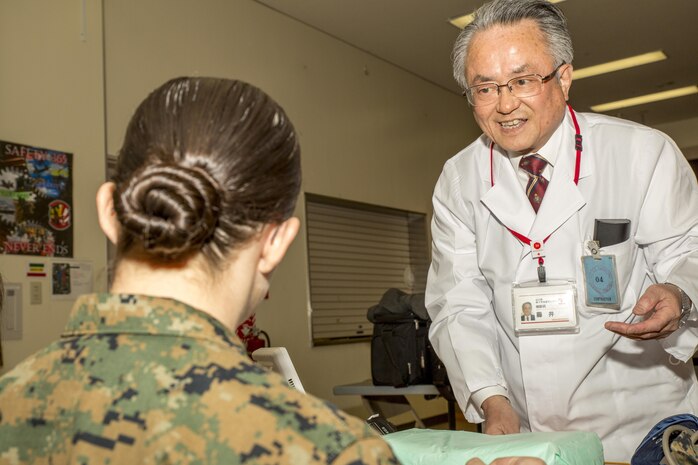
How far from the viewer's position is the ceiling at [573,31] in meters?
5.69

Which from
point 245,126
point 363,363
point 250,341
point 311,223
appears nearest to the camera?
point 245,126

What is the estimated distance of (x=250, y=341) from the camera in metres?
3.87

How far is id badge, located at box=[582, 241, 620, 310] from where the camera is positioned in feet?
5.22

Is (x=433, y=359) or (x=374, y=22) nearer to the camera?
(x=433, y=359)

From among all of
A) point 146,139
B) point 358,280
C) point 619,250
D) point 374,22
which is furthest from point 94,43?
point 146,139

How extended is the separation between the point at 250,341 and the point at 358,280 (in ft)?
7.97

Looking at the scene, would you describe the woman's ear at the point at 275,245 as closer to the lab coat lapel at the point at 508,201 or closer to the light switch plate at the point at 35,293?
the lab coat lapel at the point at 508,201

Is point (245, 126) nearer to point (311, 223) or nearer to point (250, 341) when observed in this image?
point (250, 341)

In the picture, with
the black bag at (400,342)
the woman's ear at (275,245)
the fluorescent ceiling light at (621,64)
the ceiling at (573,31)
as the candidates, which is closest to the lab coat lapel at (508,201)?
the woman's ear at (275,245)

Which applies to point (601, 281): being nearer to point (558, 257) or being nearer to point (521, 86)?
point (558, 257)

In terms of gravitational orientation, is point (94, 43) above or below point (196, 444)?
above

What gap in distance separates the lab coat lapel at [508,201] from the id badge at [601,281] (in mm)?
171

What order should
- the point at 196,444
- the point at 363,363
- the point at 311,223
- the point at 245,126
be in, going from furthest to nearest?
1. the point at 363,363
2. the point at 311,223
3. the point at 245,126
4. the point at 196,444

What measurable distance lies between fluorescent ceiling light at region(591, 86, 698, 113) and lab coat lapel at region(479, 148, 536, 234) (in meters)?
7.36
